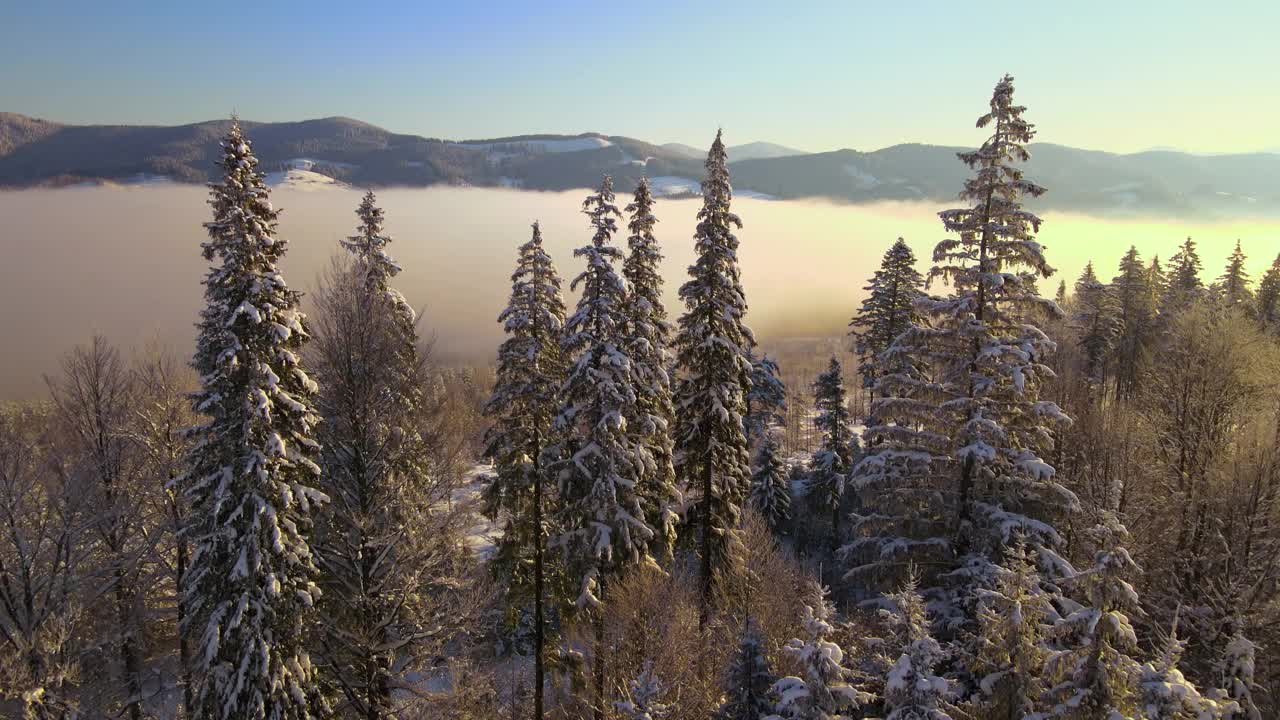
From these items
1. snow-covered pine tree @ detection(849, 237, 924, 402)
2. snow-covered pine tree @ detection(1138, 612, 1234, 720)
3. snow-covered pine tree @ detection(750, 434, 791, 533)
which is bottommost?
snow-covered pine tree @ detection(750, 434, 791, 533)

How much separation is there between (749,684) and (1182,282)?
59360 mm

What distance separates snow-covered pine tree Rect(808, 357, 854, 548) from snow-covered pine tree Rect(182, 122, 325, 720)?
3408cm

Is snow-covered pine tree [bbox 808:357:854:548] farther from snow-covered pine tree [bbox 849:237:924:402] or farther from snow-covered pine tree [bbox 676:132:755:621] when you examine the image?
snow-covered pine tree [bbox 676:132:755:621]

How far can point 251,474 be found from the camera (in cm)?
1300

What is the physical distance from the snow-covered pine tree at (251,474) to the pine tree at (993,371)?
14.8m

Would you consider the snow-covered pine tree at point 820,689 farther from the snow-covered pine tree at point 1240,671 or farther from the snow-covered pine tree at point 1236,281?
the snow-covered pine tree at point 1236,281

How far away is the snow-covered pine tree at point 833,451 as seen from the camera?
42344 millimetres

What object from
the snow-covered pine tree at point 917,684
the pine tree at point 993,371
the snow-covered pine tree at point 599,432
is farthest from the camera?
the snow-covered pine tree at point 599,432

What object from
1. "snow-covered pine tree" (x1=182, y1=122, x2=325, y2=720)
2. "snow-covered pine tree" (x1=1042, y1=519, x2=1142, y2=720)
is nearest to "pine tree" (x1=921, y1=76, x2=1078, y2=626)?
"snow-covered pine tree" (x1=1042, y1=519, x2=1142, y2=720)

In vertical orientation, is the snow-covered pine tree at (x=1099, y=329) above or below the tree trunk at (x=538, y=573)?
above

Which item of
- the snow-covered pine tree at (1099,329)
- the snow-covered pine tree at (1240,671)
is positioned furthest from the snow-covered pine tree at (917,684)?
the snow-covered pine tree at (1099,329)

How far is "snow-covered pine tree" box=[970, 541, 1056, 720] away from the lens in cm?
1210

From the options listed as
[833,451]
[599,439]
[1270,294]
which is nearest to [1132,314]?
[1270,294]

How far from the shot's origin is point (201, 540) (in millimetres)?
13516
